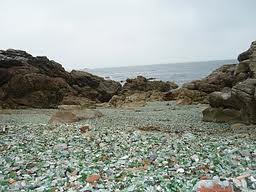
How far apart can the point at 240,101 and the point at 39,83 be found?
21.8 m

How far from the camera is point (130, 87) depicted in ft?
156

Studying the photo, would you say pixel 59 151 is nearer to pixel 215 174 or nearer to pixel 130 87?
pixel 215 174

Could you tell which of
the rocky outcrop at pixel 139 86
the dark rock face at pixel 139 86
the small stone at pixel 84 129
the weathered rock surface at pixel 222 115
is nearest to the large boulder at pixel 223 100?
the weathered rock surface at pixel 222 115

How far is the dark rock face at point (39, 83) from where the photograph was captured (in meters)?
35.5

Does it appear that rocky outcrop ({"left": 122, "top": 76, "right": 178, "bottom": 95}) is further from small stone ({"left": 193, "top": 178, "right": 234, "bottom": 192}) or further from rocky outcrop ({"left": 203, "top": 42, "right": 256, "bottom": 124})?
small stone ({"left": 193, "top": 178, "right": 234, "bottom": 192})

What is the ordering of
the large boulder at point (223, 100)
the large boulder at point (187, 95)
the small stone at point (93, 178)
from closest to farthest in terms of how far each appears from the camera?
the small stone at point (93, 178) < the large boulder at point (223, 100) < the large boulder at point (187, 95)

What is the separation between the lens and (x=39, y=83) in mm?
36594

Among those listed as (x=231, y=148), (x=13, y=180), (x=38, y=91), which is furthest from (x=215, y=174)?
(x=38, y=91)

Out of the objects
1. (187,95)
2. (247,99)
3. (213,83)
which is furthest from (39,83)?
(247,99)

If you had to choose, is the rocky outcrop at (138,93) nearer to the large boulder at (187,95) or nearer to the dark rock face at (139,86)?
the dark rock face at (139,86)

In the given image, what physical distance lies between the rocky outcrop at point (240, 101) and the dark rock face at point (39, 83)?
1804cm

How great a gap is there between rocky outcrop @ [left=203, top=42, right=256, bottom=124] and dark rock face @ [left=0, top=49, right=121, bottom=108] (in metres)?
18.0

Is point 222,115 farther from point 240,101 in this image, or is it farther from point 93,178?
point 93,178

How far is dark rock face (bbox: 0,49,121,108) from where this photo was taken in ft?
116
